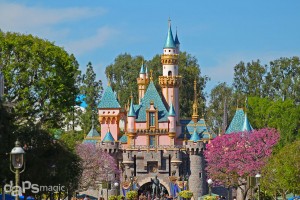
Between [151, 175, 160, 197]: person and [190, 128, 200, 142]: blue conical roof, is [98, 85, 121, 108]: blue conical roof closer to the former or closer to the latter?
[190, 128, 200, 142]: blue conical roof

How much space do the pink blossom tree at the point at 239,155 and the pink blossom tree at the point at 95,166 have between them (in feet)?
31.5

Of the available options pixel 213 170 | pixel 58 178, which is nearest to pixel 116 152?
pixel 213 170

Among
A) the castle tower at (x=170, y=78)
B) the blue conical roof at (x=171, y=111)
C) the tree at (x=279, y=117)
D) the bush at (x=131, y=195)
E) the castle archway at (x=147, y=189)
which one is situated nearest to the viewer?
the bush at (x=131, y=195)

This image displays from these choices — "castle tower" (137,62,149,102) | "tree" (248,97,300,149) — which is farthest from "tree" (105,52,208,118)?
"tree" (248,97,300,149)

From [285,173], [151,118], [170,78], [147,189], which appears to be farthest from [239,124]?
[285,173]

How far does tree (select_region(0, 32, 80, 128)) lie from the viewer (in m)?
60.9

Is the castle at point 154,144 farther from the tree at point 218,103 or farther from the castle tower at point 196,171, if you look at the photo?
the tree at point 218,103

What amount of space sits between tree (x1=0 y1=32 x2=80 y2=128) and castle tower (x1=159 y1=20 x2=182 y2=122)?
1633 inches

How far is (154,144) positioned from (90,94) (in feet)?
62.8

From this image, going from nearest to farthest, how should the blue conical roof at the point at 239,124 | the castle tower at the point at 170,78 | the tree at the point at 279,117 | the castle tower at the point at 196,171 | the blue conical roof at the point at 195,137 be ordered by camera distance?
the blue conical roof at the point at 239,124
the blue conical roof at the point at 195,137
the castle tower at the point at 196,171
the tree at the point at 279,117
the castle tower at the point at 170,78

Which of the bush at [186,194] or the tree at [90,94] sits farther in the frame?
the tree at [90,94]

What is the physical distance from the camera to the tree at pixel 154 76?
12494 centimetres

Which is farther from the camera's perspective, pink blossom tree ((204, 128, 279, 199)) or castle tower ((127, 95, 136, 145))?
castle tower ((127, 95, 136, 145))

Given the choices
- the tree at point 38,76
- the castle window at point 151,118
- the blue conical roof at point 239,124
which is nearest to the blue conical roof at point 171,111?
the castle window at point 151,118
